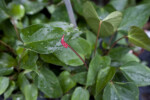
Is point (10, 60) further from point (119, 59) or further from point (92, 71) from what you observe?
point (119, 59)

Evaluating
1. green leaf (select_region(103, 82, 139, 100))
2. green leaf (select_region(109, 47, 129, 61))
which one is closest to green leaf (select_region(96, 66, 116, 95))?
green leaf (select_region(103, 82, 139, 100))

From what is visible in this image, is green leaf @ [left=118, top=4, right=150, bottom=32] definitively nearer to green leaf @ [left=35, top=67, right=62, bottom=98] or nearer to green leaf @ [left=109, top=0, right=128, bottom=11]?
green leaf @ [left=109, top=0, right=128, bottom=11]

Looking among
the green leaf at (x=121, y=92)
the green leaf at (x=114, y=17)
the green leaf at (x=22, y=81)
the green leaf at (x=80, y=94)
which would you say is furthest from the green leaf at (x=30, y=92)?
the green leaf at (x=114, y=17)

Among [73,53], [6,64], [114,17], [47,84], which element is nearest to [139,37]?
[114,17]

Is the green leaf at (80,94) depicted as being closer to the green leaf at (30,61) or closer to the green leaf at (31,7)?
the green leaf at (30,61)

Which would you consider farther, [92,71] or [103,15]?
[103,15]

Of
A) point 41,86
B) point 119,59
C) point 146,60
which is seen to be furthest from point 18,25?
point 146,60
